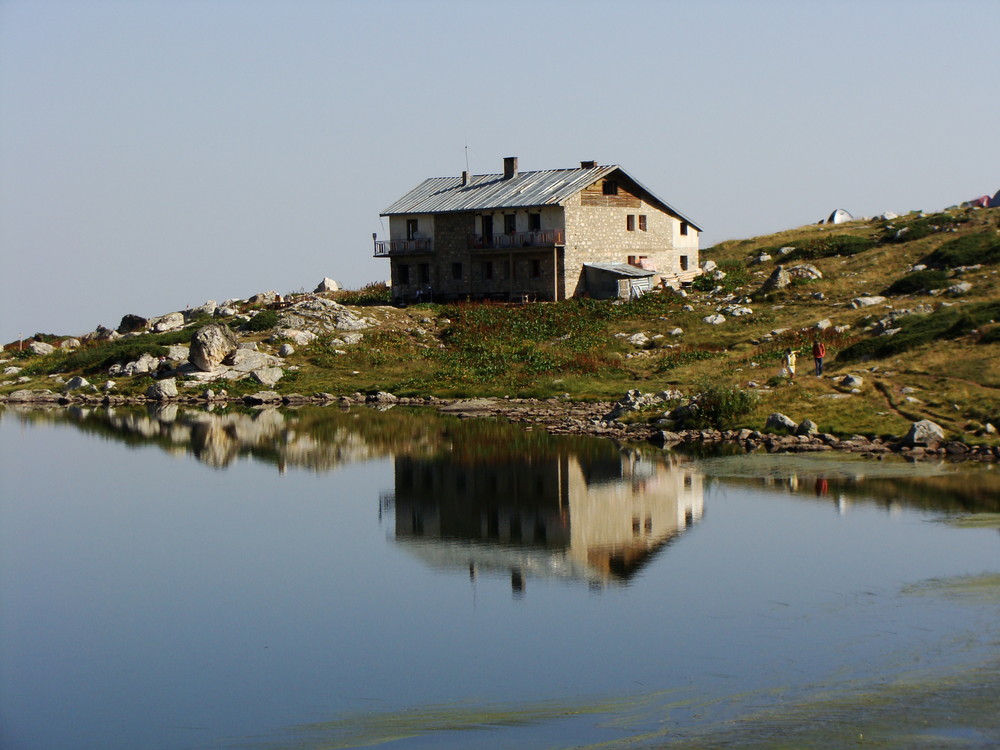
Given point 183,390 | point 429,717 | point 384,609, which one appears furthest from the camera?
point 183,390

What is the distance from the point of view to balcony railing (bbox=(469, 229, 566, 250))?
70.9 meters

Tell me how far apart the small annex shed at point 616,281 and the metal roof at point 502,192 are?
4.68m

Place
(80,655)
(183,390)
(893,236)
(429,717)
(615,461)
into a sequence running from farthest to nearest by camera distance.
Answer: (893,236) → (183,390) → (615,461) → (80,655) → (429,717)

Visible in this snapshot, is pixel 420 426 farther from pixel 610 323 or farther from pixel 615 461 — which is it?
pixel 610 323

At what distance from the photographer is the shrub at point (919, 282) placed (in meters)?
58.7

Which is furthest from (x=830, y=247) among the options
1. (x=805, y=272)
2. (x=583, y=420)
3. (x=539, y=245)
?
(x=583, y=420)

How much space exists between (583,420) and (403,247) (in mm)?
32725

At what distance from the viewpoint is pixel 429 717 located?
A: 18.1m

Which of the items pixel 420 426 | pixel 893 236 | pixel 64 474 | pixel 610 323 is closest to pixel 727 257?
pixel 893 236

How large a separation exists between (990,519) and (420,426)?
81.1 feet

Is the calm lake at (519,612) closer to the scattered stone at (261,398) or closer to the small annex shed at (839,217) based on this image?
the scattered stone at (261,398)

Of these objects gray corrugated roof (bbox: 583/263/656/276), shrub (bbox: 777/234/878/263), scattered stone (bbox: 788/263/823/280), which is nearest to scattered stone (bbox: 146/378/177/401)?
gray corrugated roof (bbox: 583/263/656/276)

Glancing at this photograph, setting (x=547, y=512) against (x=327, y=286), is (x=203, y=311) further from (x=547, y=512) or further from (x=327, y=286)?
(x=547, y=512)

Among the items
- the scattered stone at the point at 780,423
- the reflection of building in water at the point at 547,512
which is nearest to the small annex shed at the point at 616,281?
the scattered stone at the point at 780,423
